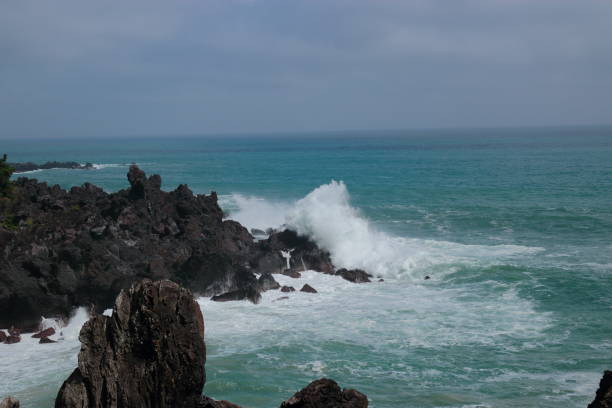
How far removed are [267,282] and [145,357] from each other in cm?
1649

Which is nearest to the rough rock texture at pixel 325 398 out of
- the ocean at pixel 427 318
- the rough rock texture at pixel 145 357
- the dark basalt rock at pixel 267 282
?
the rough rock texture at pixel 145 357

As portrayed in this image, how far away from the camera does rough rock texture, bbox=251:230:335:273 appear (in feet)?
96.3

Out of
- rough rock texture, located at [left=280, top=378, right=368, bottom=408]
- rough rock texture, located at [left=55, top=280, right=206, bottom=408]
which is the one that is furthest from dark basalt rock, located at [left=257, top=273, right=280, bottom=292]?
rough rock texture, located at [left=280, top=378, right=368, bottom=408]

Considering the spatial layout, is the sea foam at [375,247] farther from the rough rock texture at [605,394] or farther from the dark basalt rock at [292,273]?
the rough rock texture at [605,394]

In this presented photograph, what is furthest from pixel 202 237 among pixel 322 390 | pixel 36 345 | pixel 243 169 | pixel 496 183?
pixel 243 169

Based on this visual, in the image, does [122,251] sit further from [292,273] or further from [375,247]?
[375,247]

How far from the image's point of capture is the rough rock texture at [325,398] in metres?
8.96

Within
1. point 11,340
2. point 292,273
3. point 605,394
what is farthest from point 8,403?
→ point 292,273

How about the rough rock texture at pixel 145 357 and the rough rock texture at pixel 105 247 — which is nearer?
the rough rock texture at pixel 145 357

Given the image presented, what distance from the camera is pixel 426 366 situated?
58.5 feet

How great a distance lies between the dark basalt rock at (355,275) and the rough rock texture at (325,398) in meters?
19.4

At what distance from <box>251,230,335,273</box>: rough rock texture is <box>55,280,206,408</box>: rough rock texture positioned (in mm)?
18785

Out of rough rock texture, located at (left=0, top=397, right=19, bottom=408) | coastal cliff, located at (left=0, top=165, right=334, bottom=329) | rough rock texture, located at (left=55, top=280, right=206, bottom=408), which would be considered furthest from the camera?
coastal cliff, located at (left=0, top=165, right=334, bottom=329)

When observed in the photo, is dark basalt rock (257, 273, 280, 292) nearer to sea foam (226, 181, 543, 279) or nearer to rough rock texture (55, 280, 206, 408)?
sea foam (226, 181, 543, 279)
